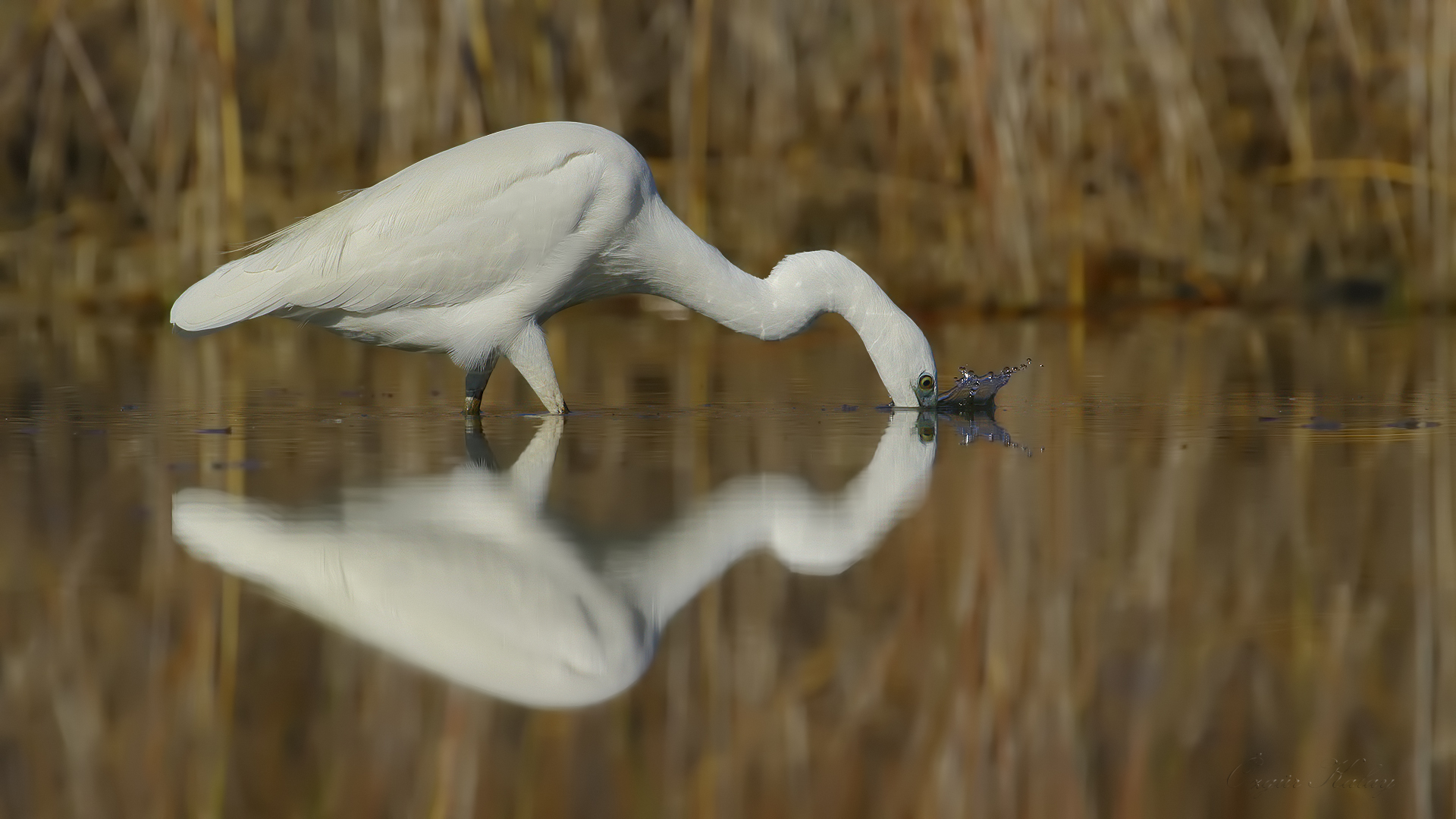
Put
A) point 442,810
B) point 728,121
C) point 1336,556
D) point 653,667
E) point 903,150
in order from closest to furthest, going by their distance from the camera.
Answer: point 442,810 < point 653,667 < point 1336,556 < point 903,150 < point 728,121

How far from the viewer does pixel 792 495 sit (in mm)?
5594

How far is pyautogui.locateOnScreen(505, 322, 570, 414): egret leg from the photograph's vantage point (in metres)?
7.54

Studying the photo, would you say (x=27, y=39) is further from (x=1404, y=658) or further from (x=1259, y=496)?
(x=1404, y=658)

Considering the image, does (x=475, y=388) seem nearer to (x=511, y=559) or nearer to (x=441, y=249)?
(x=441, y=249)

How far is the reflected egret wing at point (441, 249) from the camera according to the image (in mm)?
7391

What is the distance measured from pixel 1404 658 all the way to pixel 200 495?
3396 millimetres

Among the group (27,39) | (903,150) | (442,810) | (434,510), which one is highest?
(27,39)

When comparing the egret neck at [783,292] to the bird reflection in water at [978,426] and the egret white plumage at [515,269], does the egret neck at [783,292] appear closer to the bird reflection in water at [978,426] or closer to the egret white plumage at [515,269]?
the egret white plumage at [515,269]

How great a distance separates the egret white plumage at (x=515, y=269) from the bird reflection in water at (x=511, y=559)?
4.49 feet

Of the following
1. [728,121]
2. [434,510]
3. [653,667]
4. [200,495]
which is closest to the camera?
[653,667]

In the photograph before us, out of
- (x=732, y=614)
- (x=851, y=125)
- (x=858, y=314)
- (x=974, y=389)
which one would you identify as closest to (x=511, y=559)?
(x=732, y=614)

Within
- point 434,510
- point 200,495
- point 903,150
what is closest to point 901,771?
point 434,510

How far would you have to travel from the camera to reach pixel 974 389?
7.90 meters

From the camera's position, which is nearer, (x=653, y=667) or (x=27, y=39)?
(x=653, y=667)
